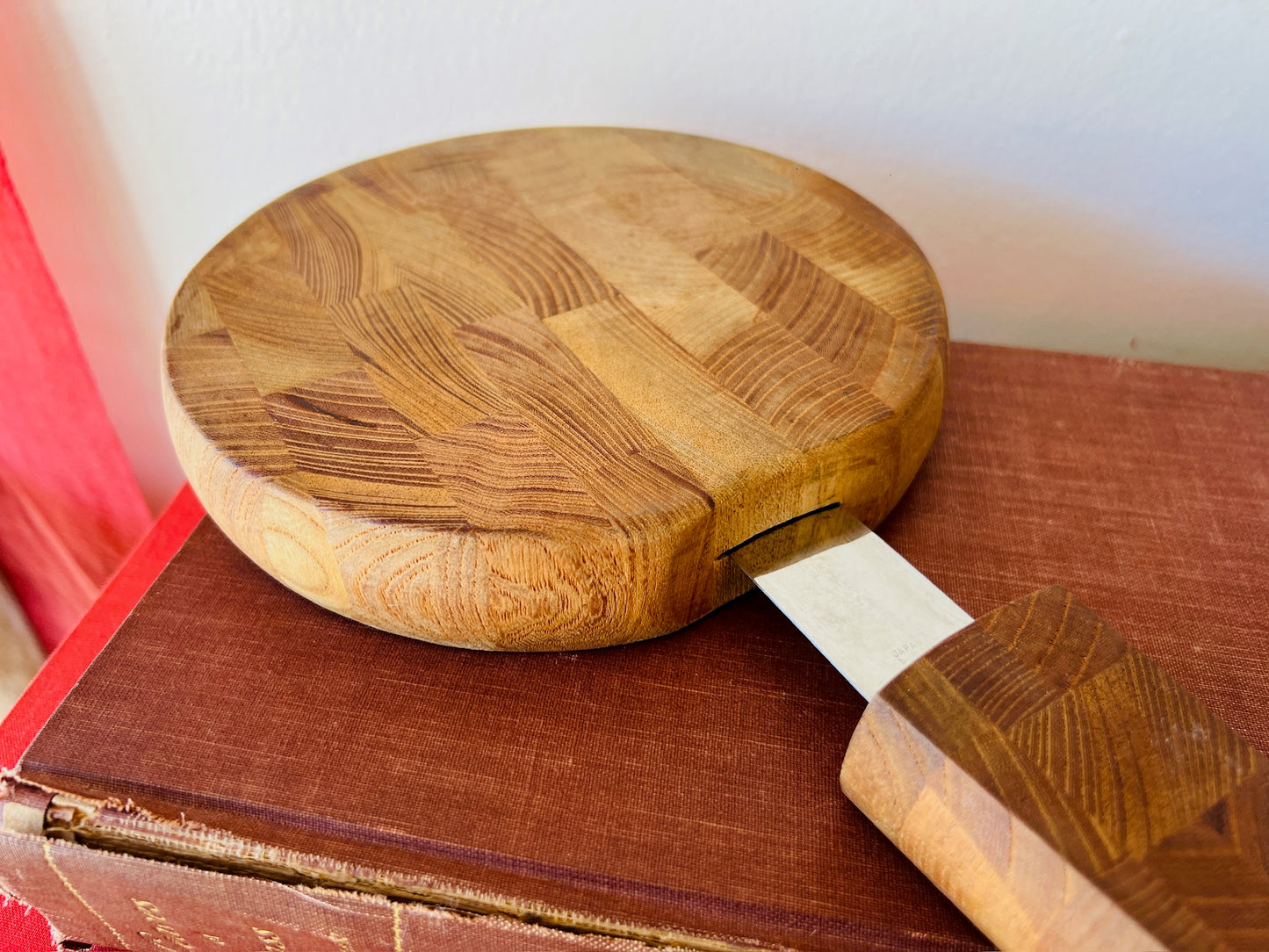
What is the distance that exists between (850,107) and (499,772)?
0.61 m

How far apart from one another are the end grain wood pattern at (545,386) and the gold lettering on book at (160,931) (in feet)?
0.53

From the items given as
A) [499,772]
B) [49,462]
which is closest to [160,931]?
[499,772]

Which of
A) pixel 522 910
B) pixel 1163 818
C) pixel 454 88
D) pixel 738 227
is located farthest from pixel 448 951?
pixel 454 88

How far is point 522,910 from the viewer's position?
0.41 metres

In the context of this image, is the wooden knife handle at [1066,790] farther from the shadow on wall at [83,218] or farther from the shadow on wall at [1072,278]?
the shadow on wall at [83,218]

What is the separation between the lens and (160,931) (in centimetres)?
47

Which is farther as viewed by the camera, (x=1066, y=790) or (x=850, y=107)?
(x=850, y=107)

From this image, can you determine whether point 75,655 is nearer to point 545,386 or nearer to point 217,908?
point 217,908

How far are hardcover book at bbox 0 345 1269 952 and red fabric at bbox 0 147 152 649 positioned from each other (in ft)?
1.54

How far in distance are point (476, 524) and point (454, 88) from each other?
55 centimetres

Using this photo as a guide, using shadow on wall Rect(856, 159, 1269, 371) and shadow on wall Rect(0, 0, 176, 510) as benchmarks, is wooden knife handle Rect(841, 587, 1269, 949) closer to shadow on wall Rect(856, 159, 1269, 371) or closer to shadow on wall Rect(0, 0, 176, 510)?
shadow on wall Rect(856, 159, 1269, 371)

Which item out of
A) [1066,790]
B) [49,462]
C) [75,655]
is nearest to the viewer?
[1066,790]

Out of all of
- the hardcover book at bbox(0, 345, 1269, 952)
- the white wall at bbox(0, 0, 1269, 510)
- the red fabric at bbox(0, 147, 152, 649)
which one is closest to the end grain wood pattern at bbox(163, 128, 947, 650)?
the hardcover book at bbox(0, 345, 1269, 952)

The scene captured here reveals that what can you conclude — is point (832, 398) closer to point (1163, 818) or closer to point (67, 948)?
point (1163, 818)
